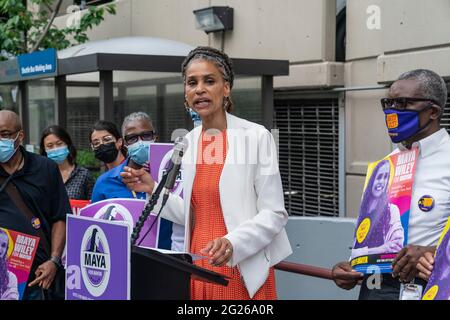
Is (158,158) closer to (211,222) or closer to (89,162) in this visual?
(211,222)

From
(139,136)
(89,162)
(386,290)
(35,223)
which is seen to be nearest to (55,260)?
(35,223)

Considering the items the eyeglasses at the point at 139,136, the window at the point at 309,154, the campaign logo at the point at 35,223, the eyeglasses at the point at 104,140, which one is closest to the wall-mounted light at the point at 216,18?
the window at the point at 309,154

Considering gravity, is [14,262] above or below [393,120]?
below

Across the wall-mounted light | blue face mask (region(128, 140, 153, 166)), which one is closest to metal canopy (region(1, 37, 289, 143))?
the wall-mounted light

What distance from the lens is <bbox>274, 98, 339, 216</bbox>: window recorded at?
33.8ft

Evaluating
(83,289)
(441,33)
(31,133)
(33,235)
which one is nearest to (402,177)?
(83,289)

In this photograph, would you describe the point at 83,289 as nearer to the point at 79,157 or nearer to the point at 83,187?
the point at 83,187

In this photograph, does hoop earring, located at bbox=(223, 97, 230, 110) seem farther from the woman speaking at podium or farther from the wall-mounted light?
the wall-mounted light

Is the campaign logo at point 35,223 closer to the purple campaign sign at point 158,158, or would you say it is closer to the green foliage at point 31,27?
the purple campaign sign at point 158,158

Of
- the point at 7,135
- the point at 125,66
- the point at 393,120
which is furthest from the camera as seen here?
the point at 125,66

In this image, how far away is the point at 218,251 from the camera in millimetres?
3223

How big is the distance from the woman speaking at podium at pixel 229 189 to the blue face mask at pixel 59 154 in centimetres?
327

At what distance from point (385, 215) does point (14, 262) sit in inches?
91.9

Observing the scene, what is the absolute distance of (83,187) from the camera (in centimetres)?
665
